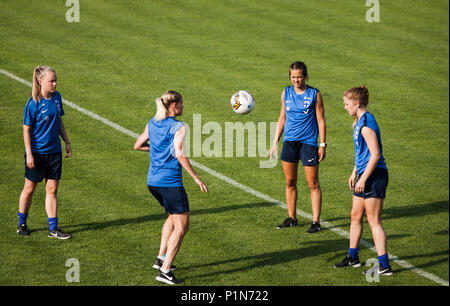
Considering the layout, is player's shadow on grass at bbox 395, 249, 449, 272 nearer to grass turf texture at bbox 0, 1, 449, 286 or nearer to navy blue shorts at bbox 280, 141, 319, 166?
grass turf texture at bbox 0, 1, 449, 286

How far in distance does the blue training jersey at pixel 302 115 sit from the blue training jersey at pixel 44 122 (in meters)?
3.48

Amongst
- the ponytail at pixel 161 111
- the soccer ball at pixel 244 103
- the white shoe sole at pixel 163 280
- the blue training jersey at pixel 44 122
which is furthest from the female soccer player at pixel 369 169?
the blue training jersey at pixel 44 122

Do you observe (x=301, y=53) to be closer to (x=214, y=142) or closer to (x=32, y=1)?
(x=214, y=142)

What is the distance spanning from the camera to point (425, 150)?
12430mm

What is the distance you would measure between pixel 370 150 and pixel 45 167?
4622mm

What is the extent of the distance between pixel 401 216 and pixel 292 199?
195 cm

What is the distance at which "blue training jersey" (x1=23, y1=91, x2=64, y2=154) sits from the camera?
8164 millimetres

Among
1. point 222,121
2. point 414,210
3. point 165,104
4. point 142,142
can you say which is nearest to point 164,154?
point 142,142

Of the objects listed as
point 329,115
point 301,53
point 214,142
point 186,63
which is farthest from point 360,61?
point 214,142

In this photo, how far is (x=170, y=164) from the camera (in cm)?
694

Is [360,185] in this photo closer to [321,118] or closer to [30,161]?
[321,118]

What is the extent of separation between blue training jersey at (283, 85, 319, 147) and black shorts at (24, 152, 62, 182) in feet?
11.5

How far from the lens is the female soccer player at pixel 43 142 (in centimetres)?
815

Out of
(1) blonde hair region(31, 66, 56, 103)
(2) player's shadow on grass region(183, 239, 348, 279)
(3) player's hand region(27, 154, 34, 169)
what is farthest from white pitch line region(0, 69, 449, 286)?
(1) blonde hair region(31, 66, 56, 103)
